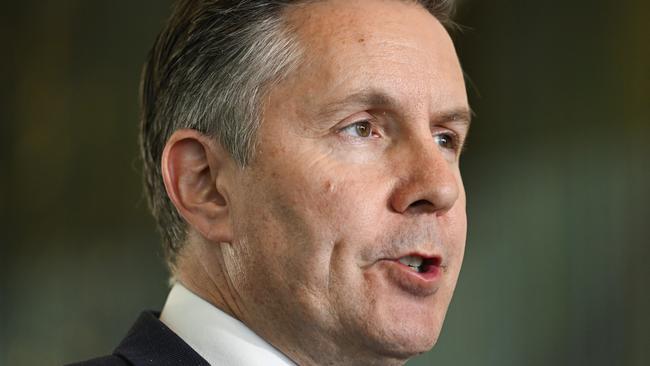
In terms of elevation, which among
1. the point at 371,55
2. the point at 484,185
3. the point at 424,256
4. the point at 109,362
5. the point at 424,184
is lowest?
the point at 484,185

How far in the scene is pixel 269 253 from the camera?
1496mm

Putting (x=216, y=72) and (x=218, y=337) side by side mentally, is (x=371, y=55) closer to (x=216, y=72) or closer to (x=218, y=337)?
(x=216, y=72)

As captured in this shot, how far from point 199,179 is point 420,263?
1.36 feet

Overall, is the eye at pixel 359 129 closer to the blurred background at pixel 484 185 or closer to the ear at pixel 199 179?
the ear at pixel 199 179

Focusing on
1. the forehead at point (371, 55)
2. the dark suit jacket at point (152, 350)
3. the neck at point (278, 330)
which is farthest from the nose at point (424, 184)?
the dark suit jacket at point (152, 350)

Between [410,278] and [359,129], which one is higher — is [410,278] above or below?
below

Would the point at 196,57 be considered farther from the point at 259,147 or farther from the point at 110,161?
the point at 110,161

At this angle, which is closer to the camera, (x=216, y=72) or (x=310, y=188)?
(x=310, y=188)

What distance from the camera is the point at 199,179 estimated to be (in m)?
1.61

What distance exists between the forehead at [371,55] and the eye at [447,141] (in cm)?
8

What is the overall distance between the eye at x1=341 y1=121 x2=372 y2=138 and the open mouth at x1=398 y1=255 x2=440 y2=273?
215 mm

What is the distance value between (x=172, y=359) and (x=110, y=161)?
3544 mm

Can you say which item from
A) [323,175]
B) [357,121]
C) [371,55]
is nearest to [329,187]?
[323,175]

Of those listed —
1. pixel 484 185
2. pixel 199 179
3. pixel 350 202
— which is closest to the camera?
pixel 350 202
